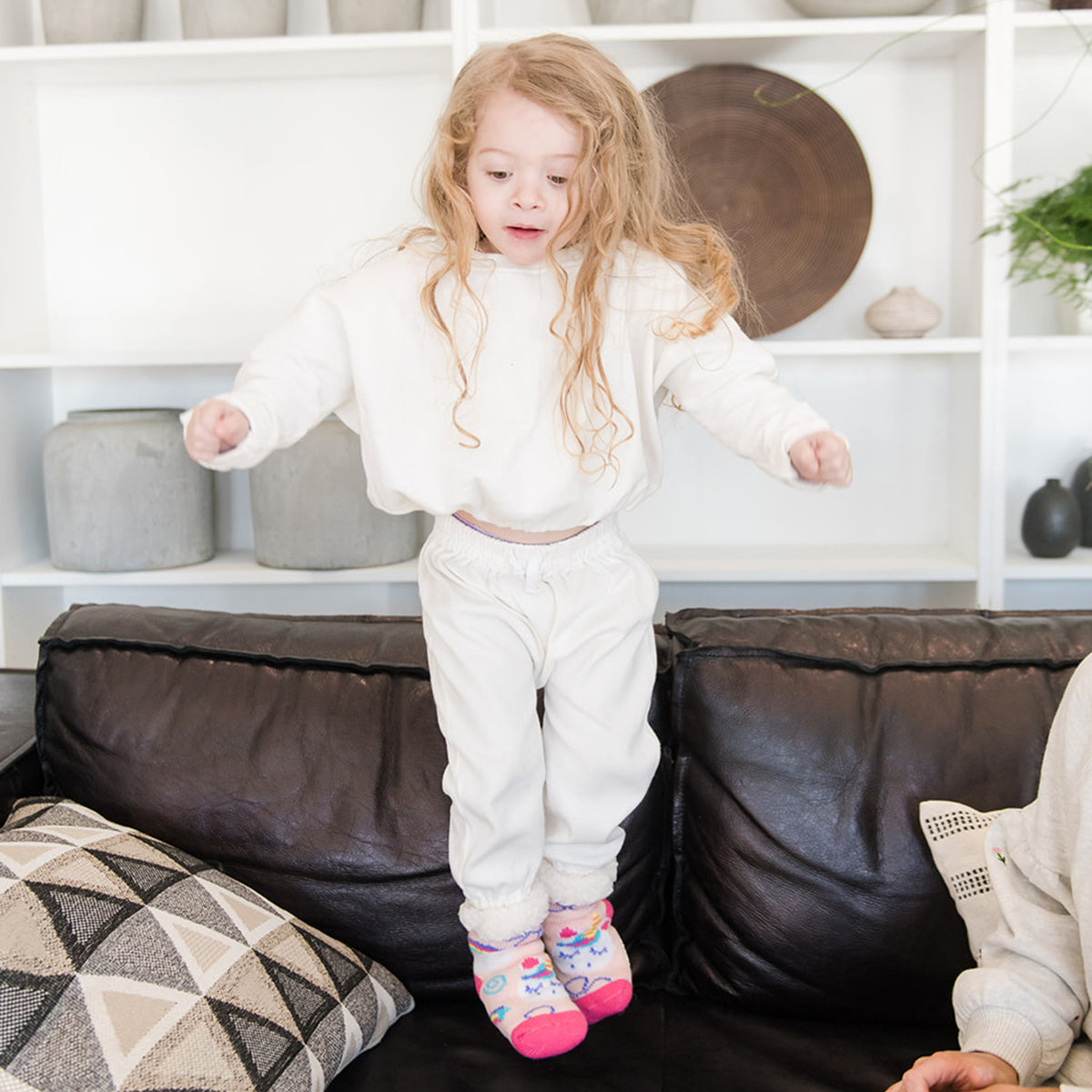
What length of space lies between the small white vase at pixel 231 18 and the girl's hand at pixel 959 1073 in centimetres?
189

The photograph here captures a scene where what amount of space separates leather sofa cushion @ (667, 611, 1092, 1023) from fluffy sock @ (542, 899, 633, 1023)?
0.49 feet

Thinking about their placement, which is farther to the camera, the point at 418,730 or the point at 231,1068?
the point at 418,730

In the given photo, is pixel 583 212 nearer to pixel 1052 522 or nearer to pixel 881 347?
pixel 881 347

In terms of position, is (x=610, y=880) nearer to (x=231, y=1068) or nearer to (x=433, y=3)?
(x=231, y=1068)

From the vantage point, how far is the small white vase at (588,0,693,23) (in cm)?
Result: 194

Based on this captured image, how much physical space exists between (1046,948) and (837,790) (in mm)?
333

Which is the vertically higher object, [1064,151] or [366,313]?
[1064,151]

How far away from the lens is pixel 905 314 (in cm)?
203

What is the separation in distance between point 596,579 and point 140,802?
1.91ft

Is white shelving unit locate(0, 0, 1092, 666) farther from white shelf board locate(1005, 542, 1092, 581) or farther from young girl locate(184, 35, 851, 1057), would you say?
young girl locate(184, 35, 851, 1057)

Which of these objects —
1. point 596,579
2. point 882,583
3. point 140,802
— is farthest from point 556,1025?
point 882,583

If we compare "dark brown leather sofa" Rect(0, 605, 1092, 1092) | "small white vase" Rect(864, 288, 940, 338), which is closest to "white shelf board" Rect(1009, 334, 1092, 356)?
"small white vase" Rect(864, 288, 940, 338)

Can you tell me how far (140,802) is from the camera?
1.27m

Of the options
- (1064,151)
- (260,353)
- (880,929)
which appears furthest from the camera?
(1064,151)
